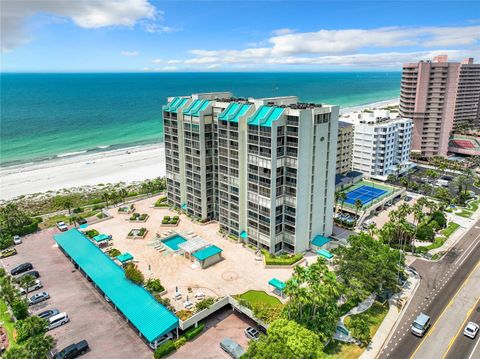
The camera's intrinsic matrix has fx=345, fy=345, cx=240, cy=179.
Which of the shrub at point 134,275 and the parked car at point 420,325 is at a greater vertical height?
the shrub at point 134,275

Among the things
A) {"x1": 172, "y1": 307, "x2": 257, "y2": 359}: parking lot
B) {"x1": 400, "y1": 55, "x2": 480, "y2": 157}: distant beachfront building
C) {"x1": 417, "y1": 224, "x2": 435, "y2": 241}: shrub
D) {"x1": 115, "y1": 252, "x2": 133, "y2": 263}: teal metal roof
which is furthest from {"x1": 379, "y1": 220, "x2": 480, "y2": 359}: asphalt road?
{"x1": 400, "y1": 55, "x2": 480, "y2": 157}: distant beachfront building

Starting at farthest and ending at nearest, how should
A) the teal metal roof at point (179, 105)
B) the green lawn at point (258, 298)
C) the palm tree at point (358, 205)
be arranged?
the palm tree at point (358, 205), the teal metal roof at point (179, 105), the green lawn at point (258, 298)

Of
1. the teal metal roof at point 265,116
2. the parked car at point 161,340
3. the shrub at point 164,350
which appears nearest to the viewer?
the shrub at point 164,350

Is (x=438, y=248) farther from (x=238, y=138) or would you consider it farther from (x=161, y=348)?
(x=161, y=348)

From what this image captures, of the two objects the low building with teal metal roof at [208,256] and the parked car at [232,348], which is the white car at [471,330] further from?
the low building with teal metal roof at [208,256]

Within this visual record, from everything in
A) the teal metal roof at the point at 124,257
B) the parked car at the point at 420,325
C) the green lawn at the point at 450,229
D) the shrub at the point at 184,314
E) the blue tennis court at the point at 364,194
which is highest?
the blue tennis court at the point at 364,194

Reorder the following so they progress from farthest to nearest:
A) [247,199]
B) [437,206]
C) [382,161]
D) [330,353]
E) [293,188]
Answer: [382,161] < [437,206] < [247,199] < [293,188] < [330,353]

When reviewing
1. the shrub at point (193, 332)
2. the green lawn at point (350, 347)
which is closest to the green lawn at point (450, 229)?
the green lawn at point (350, 347)

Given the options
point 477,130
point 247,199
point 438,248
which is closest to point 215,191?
point 247,199
